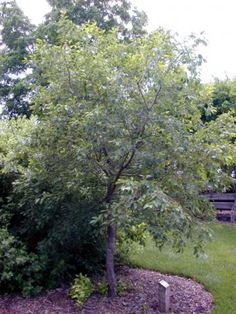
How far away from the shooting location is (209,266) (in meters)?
5.31

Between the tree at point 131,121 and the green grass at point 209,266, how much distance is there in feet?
2.99

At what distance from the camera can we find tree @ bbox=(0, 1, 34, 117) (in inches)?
468

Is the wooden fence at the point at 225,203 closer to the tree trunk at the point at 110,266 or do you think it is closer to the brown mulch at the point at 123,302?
the brown mulch at the point at 123,302

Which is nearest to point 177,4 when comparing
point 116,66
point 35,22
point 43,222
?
point 116,66

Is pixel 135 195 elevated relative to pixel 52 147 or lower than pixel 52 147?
lower

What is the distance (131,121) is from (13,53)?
9526mm

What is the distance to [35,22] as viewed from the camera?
490 inches

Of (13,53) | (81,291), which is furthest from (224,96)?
Answer: (81,291)

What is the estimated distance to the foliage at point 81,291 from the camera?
3.82 m

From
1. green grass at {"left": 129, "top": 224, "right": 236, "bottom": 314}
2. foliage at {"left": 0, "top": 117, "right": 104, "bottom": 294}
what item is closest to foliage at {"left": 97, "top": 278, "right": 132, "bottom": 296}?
foliage at {"left": 0, "top": 117, "right": 104, "bottom": 294}

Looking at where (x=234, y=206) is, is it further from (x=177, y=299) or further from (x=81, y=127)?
(x=81, y=127)

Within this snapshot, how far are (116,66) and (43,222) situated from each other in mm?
1739

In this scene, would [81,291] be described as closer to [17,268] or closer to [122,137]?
[17,268]

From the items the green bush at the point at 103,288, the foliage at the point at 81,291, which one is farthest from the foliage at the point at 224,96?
the foliage at the point at 81,291
